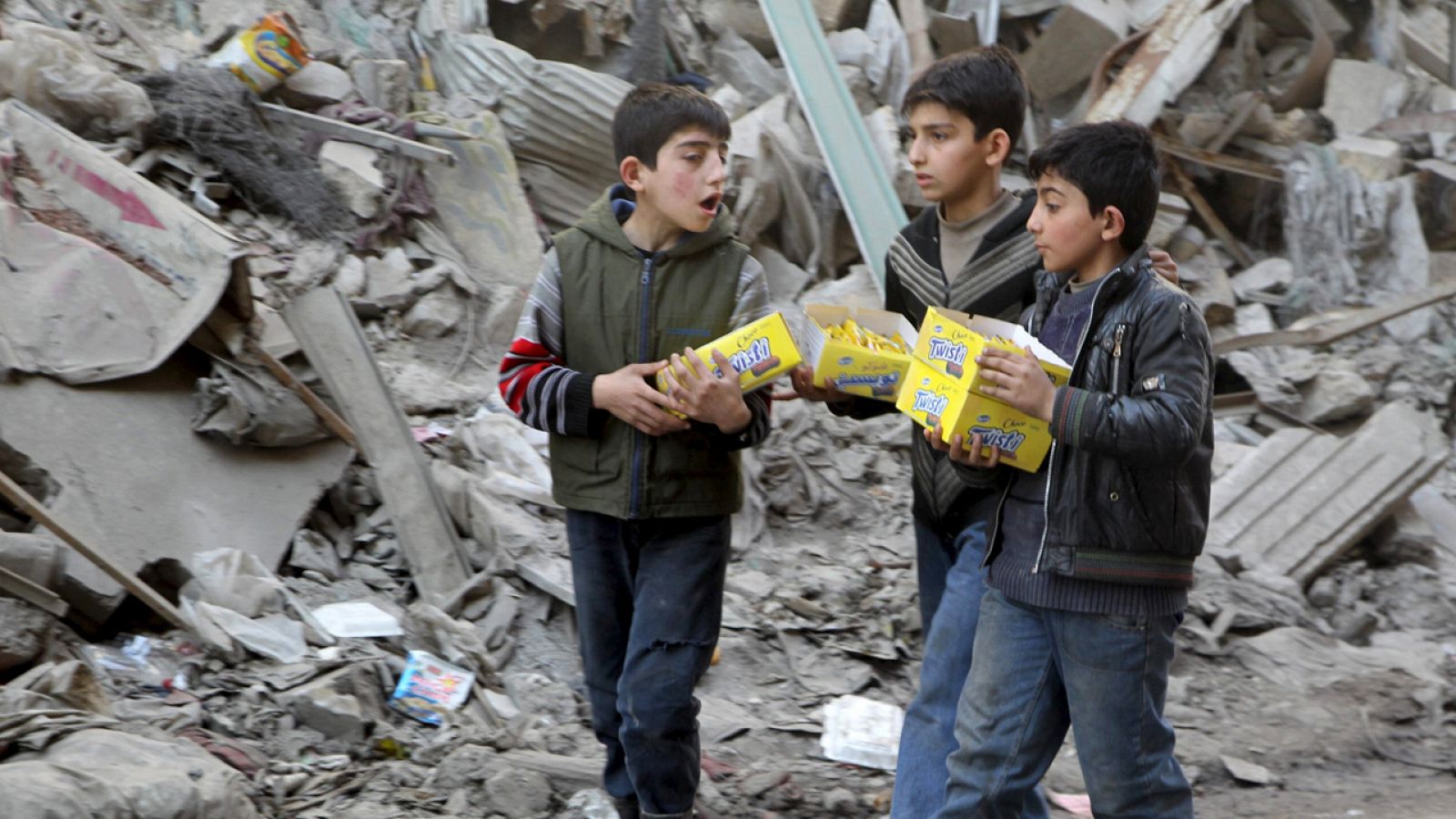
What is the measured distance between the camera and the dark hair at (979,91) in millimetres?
2779

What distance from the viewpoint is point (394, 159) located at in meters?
6.14

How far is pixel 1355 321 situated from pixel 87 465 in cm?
613

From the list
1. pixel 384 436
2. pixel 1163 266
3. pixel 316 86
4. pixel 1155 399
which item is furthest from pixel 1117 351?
pixel 316 86

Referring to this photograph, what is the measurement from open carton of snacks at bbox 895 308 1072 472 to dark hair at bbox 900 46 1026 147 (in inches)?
24.4

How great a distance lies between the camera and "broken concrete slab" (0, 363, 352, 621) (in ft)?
12.8

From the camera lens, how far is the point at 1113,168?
7.60 feet

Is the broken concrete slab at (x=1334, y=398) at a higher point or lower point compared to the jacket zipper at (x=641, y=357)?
Result: lower

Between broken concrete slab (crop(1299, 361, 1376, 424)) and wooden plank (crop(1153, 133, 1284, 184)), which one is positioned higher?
wooden plank (crop(1153, 133, 1284, 184))

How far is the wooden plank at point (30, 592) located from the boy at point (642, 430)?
4.79 feet

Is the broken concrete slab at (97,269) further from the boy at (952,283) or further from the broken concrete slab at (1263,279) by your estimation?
the broken concrete slab at (1263,279)

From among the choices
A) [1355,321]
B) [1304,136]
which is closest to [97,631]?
[1355,321]

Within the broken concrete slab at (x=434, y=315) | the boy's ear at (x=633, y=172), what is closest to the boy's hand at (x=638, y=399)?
the boy's ear at (x=633, y=172)

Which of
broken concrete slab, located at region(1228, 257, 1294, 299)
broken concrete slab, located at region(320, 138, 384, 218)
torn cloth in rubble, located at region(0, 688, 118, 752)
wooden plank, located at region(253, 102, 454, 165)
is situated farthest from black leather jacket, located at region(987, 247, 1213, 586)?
broken concrete slab, located at region(1228, 257, 1294, 299)

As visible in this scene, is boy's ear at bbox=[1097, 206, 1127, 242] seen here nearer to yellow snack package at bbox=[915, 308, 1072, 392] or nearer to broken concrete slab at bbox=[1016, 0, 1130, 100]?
yellow snack package at bbox=[915, 308, 1072, 392]
